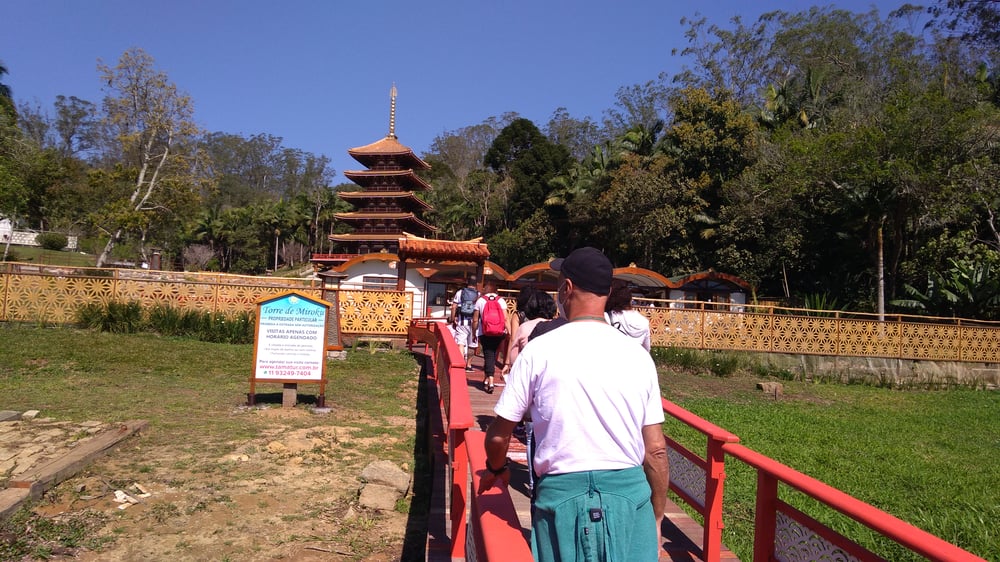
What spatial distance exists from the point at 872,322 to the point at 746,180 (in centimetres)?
860

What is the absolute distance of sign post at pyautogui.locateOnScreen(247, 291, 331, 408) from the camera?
903cm

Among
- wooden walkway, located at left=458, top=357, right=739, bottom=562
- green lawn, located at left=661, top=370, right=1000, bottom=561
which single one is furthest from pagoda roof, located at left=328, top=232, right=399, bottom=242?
wooden walkway, located at left=458, top=357, right=739, bottom=562

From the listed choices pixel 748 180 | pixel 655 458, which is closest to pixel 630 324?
pixel 655 458

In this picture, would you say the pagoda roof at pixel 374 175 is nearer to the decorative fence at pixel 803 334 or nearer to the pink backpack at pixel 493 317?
the decorative fence at pixel 803 334

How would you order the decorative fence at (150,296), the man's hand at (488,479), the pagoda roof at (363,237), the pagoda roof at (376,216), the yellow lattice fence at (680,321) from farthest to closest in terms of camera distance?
the pagoda roof at (376,216), the pagoda roof at (363,237), the yellow lattice fence at (680,321), the decorative fence at (150,296), the man's hand at (488,479)

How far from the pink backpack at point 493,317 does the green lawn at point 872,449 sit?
2.92 metres

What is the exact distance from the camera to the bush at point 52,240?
49500 mm

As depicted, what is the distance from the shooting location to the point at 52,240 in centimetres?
4950

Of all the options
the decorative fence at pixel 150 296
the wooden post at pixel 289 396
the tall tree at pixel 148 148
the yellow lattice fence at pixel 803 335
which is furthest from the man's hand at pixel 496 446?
the tall tree at pixel 148 148

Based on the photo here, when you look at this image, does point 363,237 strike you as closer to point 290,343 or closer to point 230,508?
point 290,343

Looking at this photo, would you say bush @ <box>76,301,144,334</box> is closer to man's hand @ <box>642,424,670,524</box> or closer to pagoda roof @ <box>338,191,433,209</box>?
man's hand @ <box>642,424,670,524</box>

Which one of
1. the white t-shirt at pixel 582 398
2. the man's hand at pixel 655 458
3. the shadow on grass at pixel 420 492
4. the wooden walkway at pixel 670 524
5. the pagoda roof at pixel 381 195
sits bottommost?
the shadow on grass at pixel 420 492

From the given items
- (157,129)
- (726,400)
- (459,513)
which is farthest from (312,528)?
(157,129)

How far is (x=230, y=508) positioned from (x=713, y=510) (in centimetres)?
380
